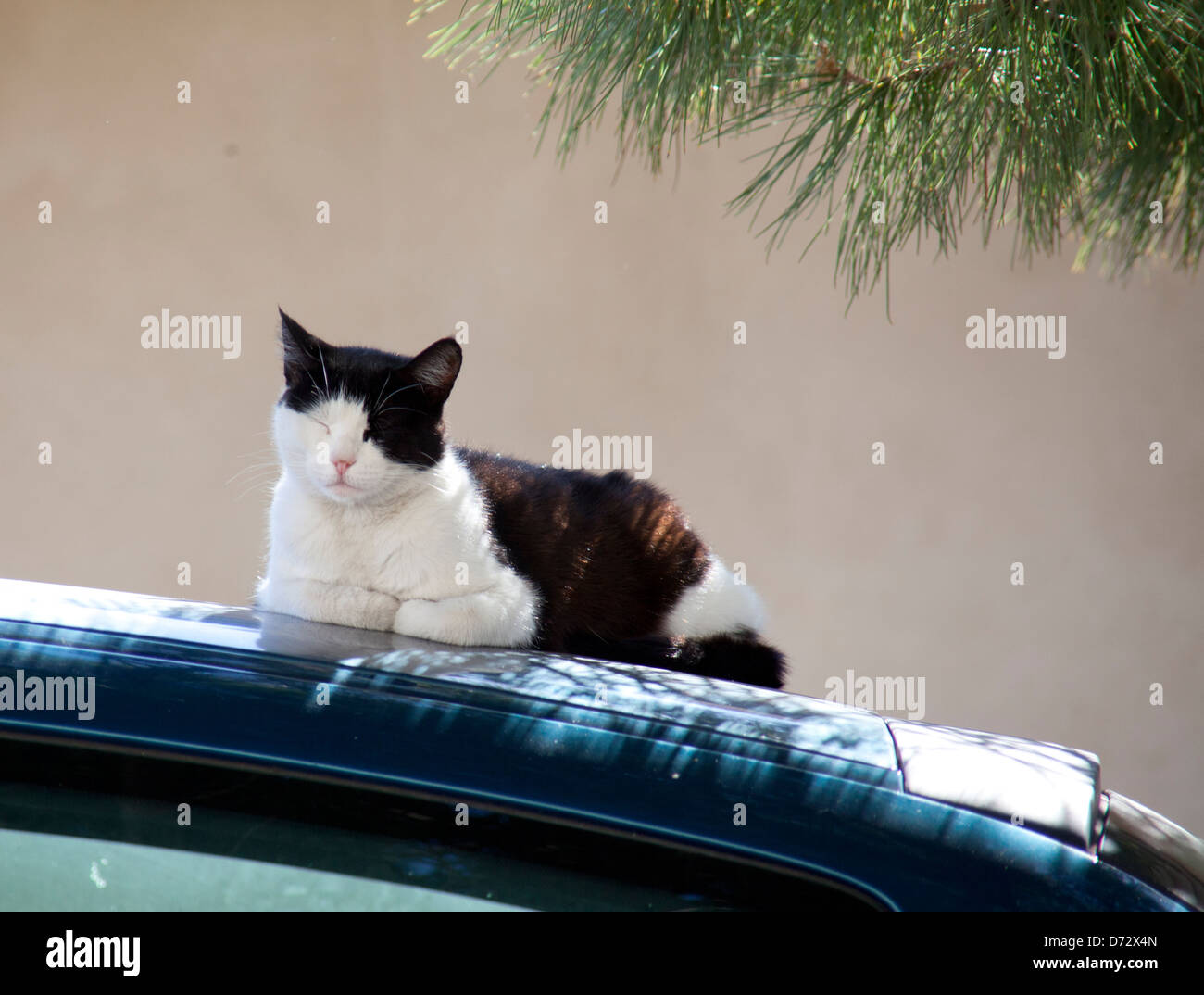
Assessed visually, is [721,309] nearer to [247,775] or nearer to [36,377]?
[36,377]

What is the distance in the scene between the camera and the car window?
603 millimetres

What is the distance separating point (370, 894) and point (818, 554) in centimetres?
287

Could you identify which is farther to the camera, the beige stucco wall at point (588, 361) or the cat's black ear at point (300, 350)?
the beige stucco wall at point (588, 361)

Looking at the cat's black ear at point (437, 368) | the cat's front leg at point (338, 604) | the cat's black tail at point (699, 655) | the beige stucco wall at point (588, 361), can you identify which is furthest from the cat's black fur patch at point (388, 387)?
the beige stucco wall at point (588, 361)

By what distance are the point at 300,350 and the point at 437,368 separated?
16 cm

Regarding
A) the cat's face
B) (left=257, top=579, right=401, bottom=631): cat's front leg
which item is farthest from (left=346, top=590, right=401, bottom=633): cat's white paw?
the cat's face

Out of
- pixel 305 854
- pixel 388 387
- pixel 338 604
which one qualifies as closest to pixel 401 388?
pixel 388 387

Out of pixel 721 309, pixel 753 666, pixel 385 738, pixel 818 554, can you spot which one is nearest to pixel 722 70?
pixel 753 666

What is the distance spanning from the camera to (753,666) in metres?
1.33

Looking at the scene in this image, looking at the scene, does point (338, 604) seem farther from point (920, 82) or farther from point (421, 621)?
point (920, 82)

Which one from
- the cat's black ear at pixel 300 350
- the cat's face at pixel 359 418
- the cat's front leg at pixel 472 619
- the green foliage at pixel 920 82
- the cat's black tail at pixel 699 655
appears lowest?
the cat's black tail at pixel 699 655

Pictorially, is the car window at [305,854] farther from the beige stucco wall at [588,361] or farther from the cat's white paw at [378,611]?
the beige stucco wall at [588,361]

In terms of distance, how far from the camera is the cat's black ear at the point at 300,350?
1.28 m

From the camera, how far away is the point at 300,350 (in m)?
1.29
